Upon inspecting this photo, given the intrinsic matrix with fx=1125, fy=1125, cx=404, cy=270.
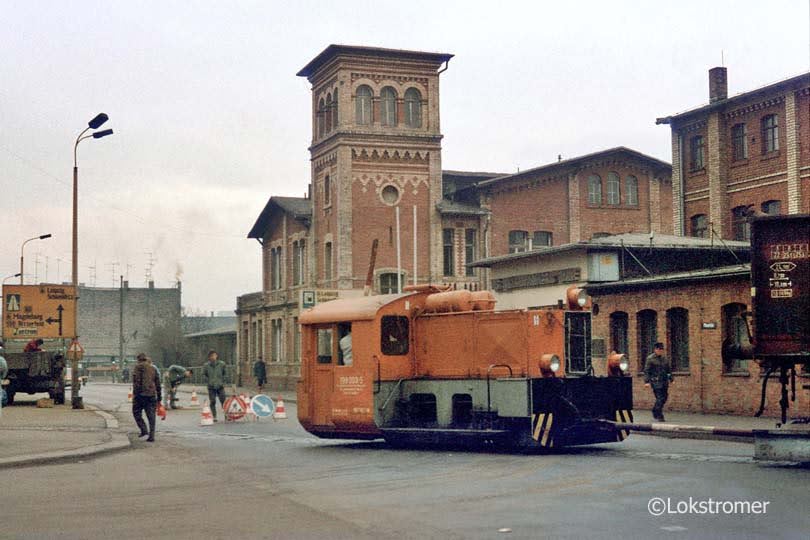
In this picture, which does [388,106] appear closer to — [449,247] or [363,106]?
[363,106]

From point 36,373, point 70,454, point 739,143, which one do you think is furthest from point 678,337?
point 36,373

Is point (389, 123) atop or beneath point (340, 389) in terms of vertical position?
atop

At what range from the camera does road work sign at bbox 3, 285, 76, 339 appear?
3903 centimetres

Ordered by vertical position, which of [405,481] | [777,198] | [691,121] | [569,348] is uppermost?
[691,121]

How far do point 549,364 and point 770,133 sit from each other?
29100mm

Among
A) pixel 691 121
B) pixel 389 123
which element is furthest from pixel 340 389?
pixel 389 123

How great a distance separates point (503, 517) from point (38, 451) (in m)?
10.0

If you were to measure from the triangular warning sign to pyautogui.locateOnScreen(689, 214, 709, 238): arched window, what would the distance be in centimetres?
2726

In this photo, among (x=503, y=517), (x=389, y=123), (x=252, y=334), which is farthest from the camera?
(x=252, y=334)

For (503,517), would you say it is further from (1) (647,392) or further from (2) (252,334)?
(2) (252,334)

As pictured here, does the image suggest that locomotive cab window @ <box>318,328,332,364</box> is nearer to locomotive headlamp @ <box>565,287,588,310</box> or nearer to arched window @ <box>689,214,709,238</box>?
locomotive headlamp @ <box>565,287,588,310</box>

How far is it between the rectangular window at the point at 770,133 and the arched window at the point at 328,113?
68.0 ft

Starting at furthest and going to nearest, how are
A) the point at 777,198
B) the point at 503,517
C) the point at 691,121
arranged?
1. the point at 691,121
2. the point at 777,198
3. the point at 503,517

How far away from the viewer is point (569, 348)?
18.8 meters
